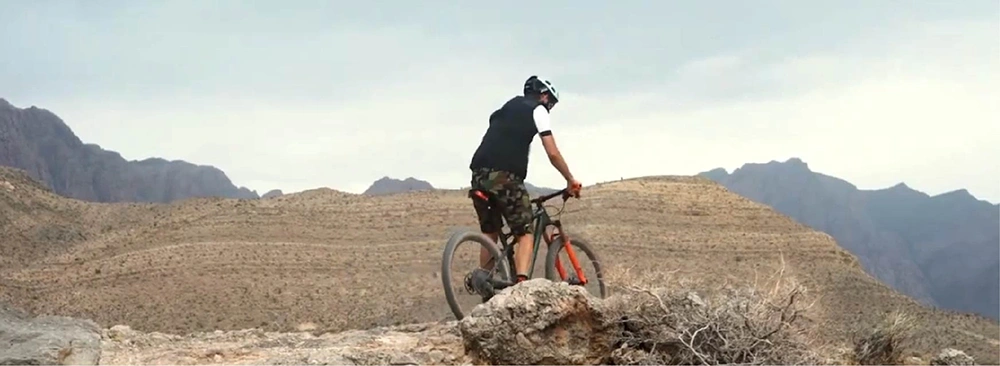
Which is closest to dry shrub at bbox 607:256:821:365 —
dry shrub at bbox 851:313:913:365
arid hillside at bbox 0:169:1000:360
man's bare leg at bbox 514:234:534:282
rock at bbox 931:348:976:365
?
man's bare leg at bbox 514:234:534:282

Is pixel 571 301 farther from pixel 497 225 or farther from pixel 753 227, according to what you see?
pixel 753 227

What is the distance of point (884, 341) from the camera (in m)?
6.67

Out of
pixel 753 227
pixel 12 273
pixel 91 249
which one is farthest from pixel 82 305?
pixel 753 227

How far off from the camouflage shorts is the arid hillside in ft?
66.7

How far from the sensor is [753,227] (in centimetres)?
4075

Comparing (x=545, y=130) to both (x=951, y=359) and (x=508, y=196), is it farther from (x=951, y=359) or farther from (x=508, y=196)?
(x=951, y=359)

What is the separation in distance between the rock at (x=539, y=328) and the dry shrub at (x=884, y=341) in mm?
2692

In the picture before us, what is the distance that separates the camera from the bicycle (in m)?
5.77

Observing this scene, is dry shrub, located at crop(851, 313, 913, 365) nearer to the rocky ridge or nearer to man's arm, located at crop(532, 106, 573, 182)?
the rocky ridge

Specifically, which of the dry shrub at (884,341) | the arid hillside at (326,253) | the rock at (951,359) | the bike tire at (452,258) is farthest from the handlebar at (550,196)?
the arid hillside at (326,253)

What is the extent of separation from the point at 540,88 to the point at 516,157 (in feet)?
1.45

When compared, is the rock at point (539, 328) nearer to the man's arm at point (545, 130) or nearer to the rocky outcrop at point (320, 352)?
the rocky outcrop at point (320, 352)

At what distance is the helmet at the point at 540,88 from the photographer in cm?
578

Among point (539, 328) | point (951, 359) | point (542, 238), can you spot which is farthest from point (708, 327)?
point (951, 359)
